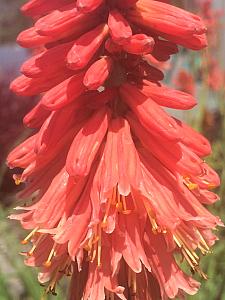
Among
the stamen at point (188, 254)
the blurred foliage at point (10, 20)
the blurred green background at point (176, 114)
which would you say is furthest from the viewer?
the blurred foliage at point (10, 20)

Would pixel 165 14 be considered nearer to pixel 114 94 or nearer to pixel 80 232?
pixel 114 94

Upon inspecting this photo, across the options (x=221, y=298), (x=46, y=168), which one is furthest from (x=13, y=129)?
(x=46, y=168)

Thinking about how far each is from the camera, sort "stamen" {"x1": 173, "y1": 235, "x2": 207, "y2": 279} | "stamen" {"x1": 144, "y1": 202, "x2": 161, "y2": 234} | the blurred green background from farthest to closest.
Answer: the blurred green background, "stamen" {"x1": 173, "y1": 235, "x2": 207, "y2": 279}, "stamen" {"x1": 144, "y1": 202, "x2": 161, "y2": 234}

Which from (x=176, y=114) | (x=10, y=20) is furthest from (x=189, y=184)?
(x=10, y=20)

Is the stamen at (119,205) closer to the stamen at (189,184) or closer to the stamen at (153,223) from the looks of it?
the stamen at (153,223)

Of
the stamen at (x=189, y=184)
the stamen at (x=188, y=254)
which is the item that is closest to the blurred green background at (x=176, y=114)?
the stamen at (x=188, y=254)

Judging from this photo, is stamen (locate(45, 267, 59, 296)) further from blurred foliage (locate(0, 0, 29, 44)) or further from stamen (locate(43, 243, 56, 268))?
blurred foliage (locate(0, 0, 29, 44))

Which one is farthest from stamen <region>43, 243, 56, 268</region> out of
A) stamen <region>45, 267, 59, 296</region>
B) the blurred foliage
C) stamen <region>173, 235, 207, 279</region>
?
the blurred foliage

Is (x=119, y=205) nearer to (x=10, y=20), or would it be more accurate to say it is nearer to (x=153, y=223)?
(x=153, y=223)
